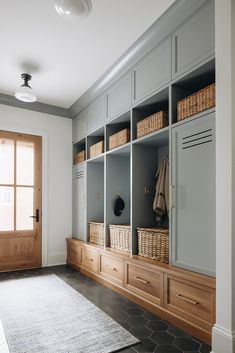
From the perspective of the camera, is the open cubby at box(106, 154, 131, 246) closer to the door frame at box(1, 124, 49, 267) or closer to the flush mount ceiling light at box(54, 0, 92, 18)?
the door frame at box(1, 124, 49, 267)

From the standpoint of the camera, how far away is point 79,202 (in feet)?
15.2

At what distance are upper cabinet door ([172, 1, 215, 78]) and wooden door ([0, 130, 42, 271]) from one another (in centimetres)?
294

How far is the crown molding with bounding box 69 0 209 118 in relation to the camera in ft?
7.58

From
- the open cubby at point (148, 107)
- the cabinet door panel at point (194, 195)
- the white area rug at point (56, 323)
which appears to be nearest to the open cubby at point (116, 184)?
the open cubby at point (148, 107)

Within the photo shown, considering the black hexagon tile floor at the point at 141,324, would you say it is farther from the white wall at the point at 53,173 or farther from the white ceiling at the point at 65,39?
the white ceiling at the point at 65,39

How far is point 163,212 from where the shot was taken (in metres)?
3.10

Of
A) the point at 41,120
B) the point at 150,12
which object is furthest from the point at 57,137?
the point at 150,12

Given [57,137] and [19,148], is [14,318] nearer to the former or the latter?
[19,148]

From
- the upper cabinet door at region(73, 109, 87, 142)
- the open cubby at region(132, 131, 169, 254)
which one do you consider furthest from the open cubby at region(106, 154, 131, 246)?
the upper cabinet door at region(73, 109, 87, 142)

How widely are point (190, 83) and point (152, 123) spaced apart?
0.57 m

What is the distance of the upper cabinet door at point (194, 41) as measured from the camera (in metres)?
2.18

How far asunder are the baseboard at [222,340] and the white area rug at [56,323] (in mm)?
587

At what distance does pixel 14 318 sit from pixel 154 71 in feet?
9.25

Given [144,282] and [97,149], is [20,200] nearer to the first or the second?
[97,149]
